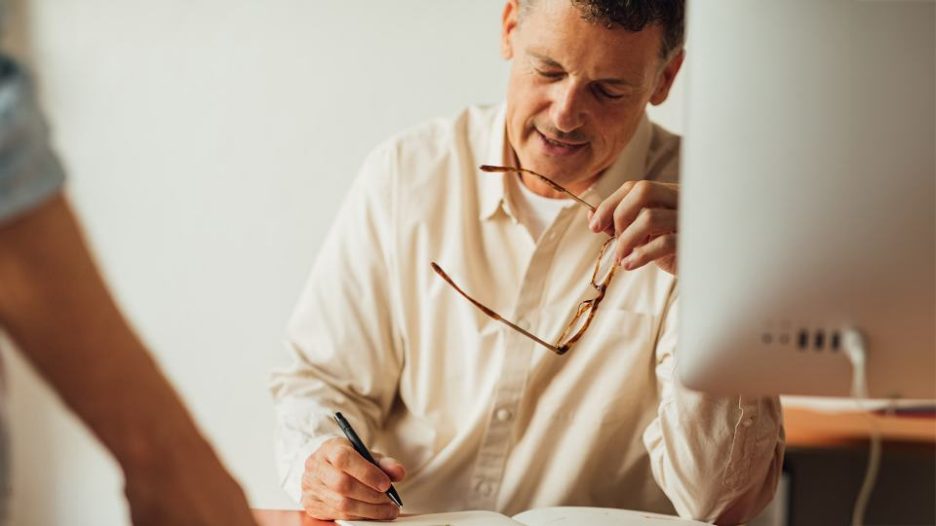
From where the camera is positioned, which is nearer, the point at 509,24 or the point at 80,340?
the point at 80,340

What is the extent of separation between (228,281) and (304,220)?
216 mm

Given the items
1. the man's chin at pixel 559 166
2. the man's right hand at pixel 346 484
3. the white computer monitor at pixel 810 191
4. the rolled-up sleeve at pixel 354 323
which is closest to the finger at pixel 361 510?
the man's right hand at pixel 346 484

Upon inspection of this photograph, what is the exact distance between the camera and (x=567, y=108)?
145 centimetres

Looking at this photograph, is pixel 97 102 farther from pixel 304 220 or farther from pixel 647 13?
pixel 647 13

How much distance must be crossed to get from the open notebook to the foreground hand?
11.2 inches

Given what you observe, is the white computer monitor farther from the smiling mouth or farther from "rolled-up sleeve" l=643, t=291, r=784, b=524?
the smiling mouth

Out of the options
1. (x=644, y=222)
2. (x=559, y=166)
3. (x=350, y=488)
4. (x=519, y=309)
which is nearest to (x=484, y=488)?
(x=519, y=309)

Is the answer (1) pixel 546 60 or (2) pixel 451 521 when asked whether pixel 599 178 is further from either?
(2) pixel 451 521

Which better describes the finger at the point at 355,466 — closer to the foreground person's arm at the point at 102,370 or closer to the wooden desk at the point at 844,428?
the foreground person's arm at the point at 102,370

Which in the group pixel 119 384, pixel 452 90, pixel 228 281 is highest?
pixel 119 384

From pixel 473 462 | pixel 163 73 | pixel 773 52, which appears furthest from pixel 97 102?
pixel 773 52

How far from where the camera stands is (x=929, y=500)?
2.38 meters

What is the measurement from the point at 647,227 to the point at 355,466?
16.5 inches

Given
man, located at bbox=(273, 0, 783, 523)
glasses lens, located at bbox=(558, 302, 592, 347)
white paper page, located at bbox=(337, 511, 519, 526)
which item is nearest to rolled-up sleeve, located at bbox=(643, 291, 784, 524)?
man, located at bbox=(273, 0, 783, 523)
